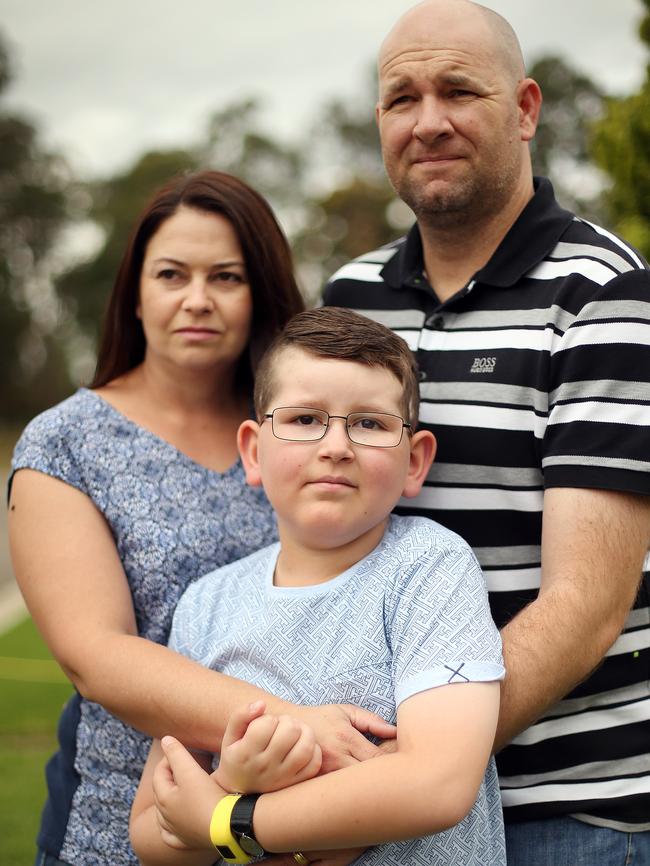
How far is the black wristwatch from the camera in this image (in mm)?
1740

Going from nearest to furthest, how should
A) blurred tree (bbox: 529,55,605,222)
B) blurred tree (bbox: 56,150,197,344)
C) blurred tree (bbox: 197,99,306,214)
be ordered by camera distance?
blurred tree (bbox: 529,55,605,222), blurred tree (bbox: 56,150,197,344), blurred tree (bbox: 197,99,306,214)

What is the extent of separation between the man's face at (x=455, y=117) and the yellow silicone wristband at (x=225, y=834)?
1462mm

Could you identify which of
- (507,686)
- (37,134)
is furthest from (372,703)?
(37,134)

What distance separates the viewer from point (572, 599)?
78.5 inches

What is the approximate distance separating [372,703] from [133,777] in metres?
0.87

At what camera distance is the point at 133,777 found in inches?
97.0

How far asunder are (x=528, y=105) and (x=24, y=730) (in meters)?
5.56

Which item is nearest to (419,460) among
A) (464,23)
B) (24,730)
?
(464,23)

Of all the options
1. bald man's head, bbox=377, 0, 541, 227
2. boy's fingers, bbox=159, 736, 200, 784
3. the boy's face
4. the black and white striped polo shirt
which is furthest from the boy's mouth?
bald man's head, bbox=377, 0, 541, 227

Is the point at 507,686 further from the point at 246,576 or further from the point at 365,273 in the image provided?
the point at 365,273

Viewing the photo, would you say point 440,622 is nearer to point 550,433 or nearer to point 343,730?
point 343,730

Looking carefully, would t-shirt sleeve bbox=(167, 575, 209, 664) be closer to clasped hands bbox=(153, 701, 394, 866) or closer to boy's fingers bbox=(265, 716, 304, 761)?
clasped hands bbox=(153, 701, 394, 866)

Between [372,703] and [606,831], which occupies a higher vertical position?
[372,703]

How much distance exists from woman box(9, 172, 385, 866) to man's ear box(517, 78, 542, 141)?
723mm
